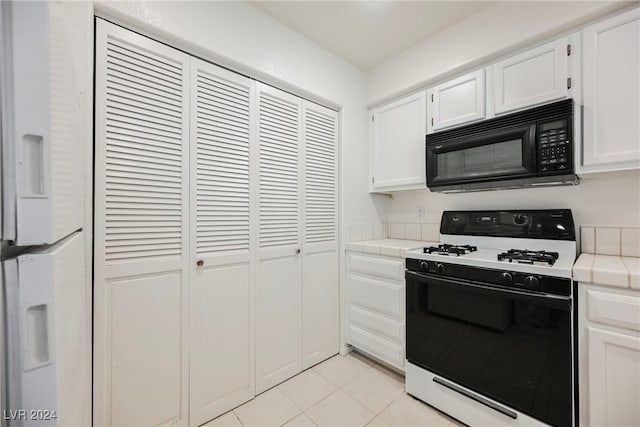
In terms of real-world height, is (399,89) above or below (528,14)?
below

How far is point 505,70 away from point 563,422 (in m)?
1.93

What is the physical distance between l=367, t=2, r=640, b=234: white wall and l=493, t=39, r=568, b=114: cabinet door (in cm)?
9

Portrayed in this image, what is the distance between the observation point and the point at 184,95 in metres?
1.45

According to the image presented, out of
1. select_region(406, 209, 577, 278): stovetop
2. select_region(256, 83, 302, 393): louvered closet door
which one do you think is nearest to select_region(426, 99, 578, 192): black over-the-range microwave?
select_region(406, 209, 577, 278): stovetop

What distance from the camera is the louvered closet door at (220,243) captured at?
1.49 metres

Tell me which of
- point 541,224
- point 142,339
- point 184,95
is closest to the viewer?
point 142,339

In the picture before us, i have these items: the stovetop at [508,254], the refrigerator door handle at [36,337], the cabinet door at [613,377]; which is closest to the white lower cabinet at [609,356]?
the cabinet door at [613,377]

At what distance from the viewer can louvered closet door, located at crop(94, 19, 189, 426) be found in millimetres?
1211

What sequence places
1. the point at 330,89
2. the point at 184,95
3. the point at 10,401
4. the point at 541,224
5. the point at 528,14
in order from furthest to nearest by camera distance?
the point at 330,89 < the point at 541,224 < the point at 528,14 < the point at 184,95 < the point at 10,401

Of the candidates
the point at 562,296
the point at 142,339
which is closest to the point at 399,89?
the point at 562,296

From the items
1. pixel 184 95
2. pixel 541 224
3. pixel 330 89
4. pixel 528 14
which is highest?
pixel 528 14

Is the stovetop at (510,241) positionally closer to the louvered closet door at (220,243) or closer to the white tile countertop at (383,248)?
the white tile countertop at (383,248)

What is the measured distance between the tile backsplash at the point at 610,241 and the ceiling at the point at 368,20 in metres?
1.60

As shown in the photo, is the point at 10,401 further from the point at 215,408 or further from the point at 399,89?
the point at 399,89
